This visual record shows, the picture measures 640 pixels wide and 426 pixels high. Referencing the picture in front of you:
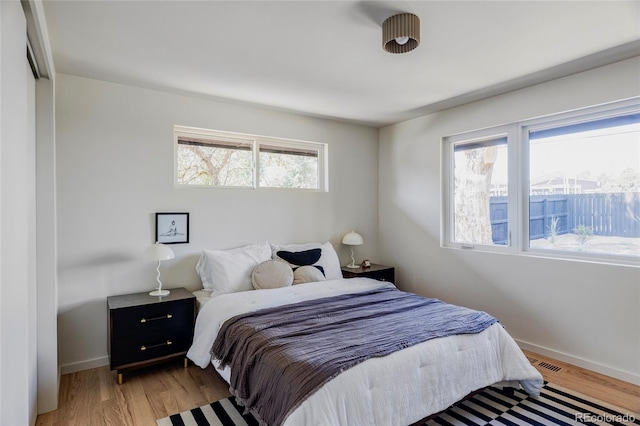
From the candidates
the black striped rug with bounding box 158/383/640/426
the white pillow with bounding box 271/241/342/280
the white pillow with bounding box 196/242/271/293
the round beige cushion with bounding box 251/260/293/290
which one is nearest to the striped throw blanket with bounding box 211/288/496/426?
the black striped rug with bounding box 158/383/640/426

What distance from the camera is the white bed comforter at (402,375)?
5.52ft

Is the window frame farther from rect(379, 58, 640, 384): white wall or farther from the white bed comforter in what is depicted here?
the white bed comforter

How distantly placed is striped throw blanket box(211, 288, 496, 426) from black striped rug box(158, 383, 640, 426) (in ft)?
0.89

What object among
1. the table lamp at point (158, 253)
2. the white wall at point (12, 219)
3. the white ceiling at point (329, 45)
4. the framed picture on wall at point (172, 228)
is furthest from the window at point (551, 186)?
the white wall at point (12, 219)

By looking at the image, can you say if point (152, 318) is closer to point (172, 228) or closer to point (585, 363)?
point (172, 228)

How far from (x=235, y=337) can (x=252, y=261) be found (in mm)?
1122

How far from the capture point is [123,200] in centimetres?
307

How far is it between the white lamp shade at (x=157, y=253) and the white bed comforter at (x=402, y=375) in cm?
53

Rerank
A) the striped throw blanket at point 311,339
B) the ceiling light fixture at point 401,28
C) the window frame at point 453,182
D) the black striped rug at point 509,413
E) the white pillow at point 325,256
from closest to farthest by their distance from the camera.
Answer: the striped throw blanket at point 311,339 < the ceiling light fixture at point 401,28 < the black striped rug at point 509,413 < the window frame at point 453,182 < the white pillow at point 325,256

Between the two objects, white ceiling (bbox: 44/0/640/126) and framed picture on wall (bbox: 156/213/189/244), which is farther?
framed picture on wall (bbox: 156/213/189/244)

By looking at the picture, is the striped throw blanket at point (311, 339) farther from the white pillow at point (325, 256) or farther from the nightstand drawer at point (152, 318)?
the white pillow at point (325, 256)

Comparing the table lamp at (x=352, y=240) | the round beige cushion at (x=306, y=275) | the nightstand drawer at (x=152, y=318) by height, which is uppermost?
the table lamp at (x=352, y=240)

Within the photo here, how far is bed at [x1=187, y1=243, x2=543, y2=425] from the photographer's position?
1.70m

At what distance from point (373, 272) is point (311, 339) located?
216cm
